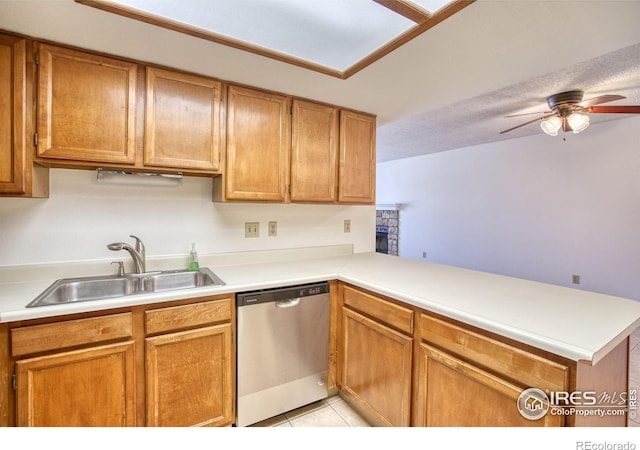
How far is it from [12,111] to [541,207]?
5419 mm

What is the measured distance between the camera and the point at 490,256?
4961 millimetres

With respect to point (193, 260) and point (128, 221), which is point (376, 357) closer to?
point (193, 260)

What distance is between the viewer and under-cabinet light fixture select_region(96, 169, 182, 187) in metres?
1.76

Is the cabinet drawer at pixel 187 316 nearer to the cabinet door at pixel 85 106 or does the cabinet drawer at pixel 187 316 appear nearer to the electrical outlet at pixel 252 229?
the electrical outlet at pixel 252 229

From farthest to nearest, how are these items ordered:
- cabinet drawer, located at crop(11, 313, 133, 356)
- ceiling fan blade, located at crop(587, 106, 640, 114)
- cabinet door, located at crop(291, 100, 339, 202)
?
ceiling fan blade, located at crop(587, 106, 640, 114) < cabinet door, located at crop(291, 100, 339, 202) < cabinet drawer, located at crop(11, 313, 133, 356)

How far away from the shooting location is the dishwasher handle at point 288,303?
5.75 feet

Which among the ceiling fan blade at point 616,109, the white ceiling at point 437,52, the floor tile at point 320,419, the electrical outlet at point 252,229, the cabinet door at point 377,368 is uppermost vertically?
the ceiling fan blade at point 616,109

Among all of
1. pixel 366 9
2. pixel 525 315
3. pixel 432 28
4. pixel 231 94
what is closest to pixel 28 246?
pixel 231 94

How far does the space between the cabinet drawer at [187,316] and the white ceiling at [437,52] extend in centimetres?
129

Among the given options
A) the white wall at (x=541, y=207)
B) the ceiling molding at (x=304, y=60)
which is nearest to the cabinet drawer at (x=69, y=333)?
the ceiling molding at (x=304, y=60)

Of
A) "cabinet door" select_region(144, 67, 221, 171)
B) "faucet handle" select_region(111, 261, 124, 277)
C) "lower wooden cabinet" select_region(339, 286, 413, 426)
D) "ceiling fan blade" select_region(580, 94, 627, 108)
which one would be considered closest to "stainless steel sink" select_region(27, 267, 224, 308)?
"faucet handle" select_region(111, 261, 124, 277)

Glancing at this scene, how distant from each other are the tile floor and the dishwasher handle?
27.9 inches

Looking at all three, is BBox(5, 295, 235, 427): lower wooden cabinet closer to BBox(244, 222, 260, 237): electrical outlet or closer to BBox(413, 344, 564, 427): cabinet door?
BBox(244, 222, 260, 237): electrical outlet

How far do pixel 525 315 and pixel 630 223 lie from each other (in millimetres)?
3728
